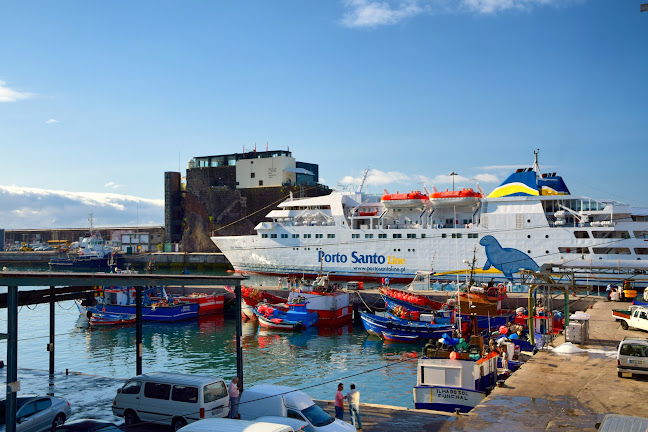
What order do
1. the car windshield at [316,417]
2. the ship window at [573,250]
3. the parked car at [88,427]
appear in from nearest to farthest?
the parked car at [88,427] < the car windshield at [316,417] < the ship window at [573,250]

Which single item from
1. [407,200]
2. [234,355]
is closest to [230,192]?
[407,200]

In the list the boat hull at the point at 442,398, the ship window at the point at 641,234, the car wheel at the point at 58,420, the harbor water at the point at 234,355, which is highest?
the ship window at the point at 641,234

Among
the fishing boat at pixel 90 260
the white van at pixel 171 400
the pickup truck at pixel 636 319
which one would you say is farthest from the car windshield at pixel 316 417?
the fishing boat at pixel 90 260

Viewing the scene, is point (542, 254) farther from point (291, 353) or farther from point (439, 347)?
point (439, 347)

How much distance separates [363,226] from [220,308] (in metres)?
16.9

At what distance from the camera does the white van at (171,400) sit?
1152 cm

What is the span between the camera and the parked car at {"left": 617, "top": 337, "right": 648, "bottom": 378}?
13445 millimetres

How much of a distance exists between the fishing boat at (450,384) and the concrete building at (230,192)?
5868cm

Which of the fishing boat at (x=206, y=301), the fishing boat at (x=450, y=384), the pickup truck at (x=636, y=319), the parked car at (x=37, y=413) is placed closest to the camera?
the parked car at (x=37, y=413)

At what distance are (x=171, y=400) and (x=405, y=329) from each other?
17.2m

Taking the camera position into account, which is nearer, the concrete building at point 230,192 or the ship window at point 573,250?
the ship window at point 573,250

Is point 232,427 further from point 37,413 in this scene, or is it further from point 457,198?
point 457,198

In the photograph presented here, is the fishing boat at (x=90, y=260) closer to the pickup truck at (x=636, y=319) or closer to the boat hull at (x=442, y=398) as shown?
the pickup truck at (x=636, y=319)

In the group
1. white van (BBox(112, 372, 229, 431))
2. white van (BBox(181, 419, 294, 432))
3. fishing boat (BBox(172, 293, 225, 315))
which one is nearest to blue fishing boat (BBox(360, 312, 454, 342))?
fishing boat (BBox(172, 293, 225, 315))
